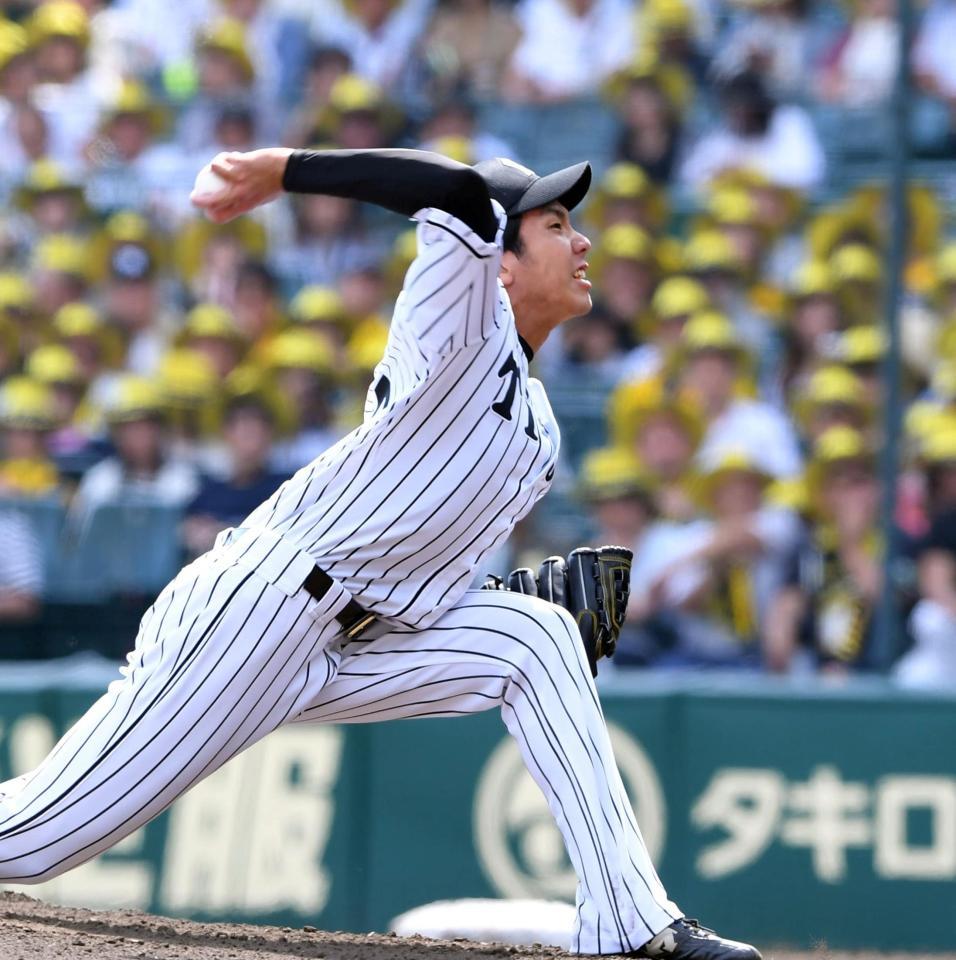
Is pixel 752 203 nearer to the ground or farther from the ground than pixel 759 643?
farther from the ground

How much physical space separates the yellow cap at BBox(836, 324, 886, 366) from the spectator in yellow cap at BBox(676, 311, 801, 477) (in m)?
0.34

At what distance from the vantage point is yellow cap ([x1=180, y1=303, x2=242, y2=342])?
7.17 m

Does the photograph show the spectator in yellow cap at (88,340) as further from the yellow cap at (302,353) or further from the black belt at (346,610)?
the black belt at (346,610)

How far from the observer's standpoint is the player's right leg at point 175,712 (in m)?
3.11

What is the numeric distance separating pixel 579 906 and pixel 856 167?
4.85 metres

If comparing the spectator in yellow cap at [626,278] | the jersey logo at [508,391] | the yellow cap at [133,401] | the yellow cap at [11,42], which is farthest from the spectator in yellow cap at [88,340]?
the jersey logo at [508,391]

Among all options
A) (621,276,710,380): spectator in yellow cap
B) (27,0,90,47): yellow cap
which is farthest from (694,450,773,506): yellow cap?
(27,0,90,47): yellow cap

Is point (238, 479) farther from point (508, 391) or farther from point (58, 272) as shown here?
point (508, 391)

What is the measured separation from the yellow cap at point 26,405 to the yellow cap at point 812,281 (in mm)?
3016

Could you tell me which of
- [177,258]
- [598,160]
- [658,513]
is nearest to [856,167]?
[598,160]

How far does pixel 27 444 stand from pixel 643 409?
243 centimetres

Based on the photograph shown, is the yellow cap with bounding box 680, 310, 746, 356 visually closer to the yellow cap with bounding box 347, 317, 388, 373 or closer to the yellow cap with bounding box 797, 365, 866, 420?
the yellow cap with bounding box 797, 365, 866, 420

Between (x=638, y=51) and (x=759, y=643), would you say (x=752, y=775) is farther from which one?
(x=638, y=51)

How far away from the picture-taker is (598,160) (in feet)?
25.3
